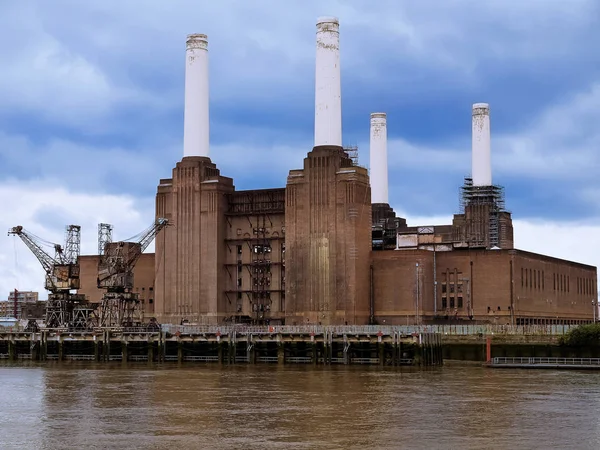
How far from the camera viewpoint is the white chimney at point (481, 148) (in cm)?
12988

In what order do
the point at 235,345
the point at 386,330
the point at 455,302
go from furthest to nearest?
the point at 455,302 < the point at 235,345 < the point at 386,330

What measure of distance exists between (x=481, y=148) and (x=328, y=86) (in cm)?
2853

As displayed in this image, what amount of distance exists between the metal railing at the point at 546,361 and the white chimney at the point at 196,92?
153 ft

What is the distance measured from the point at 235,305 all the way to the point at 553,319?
34.1 metres

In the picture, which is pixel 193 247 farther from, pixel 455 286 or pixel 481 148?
pixel 481 148

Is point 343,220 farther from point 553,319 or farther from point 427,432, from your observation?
point 427,432

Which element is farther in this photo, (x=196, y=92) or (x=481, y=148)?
(x=481, y=148)

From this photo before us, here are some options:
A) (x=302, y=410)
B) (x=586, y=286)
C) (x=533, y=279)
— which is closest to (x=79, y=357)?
(x=533, y=279)

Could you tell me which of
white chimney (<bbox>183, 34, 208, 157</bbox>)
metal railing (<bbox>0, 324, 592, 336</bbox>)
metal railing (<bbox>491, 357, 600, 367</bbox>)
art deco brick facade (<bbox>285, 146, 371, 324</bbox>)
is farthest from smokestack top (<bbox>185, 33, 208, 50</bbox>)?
metal railing (<bbox>491, 357, 600, 367</bbox>)

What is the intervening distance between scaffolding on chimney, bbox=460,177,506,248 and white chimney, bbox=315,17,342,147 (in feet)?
91.7

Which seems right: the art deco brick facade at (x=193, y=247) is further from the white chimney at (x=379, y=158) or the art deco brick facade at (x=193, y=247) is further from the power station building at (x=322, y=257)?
the white chimney at (x=379, y=158)

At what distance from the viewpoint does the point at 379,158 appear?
141750 mm

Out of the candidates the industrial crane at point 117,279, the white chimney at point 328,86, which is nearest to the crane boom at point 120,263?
the industrial crane at point 117,279

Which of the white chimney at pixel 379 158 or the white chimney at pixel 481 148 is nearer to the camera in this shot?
the white chimney at pixel 481 148
